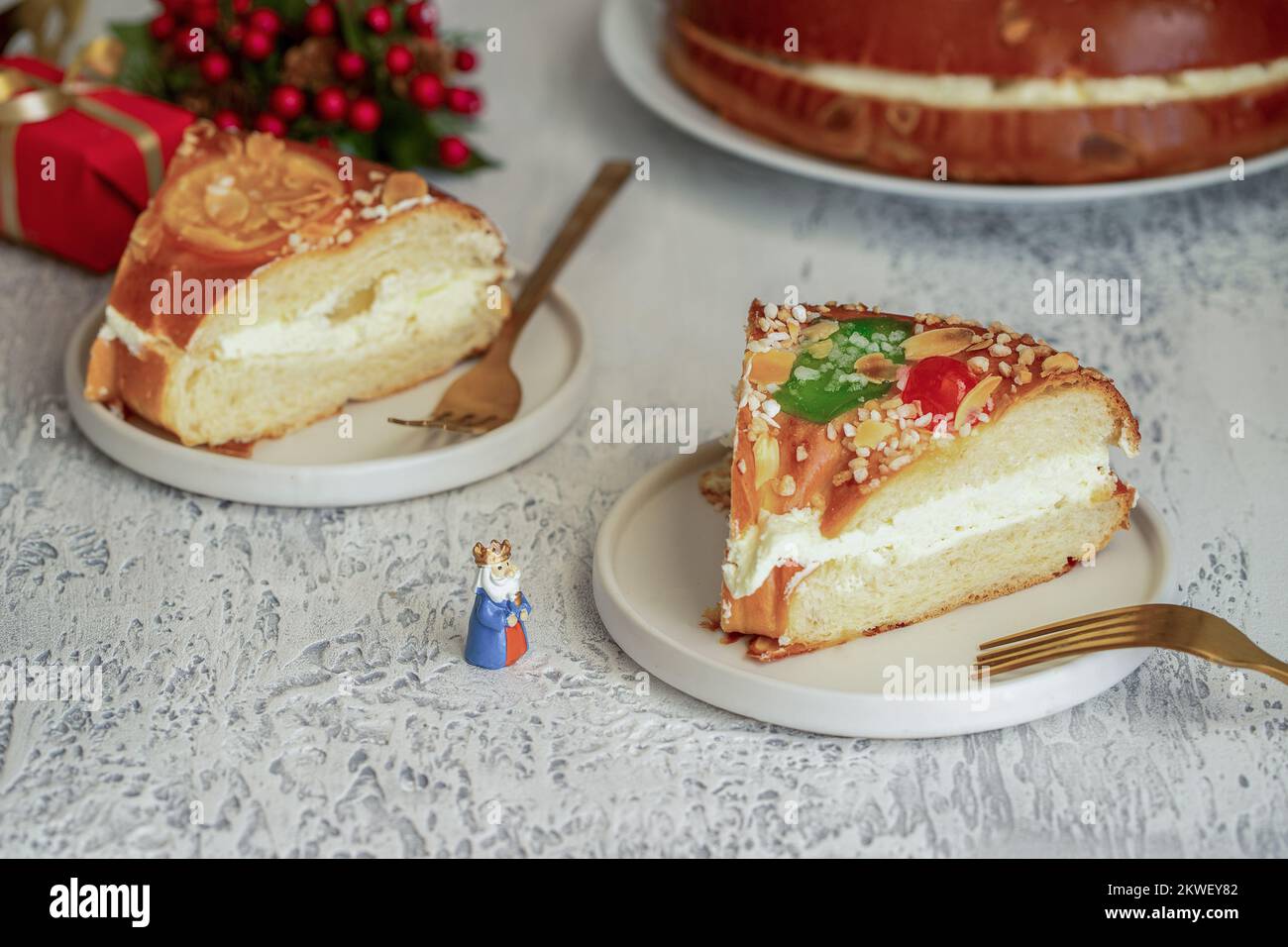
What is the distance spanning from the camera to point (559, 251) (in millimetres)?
2844

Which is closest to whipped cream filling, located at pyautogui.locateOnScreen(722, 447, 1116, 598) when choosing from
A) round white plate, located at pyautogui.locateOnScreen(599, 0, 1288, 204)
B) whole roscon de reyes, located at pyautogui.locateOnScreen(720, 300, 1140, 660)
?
whole roscon de reyes, located at pyautogui.locateOnScreen(720, 300, 1140, 660)

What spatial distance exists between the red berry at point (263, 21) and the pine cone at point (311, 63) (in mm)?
73

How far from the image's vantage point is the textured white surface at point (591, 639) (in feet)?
5.74

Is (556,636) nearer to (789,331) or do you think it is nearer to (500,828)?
(500,828)

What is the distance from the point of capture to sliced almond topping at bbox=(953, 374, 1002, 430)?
1.95m

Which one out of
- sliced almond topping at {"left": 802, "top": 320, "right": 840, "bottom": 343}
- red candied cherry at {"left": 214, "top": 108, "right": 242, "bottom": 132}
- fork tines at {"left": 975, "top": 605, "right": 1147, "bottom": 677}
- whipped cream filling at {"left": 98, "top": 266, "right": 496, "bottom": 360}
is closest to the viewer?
fork tines at {"left": 975, "top": 605, "right": 1147, "bottom": 677}

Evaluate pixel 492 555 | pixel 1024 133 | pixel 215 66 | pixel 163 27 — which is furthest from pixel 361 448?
pixel 1024 133

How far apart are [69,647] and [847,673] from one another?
1095mm

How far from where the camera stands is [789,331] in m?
2.12

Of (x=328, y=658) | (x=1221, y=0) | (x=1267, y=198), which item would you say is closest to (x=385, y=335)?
(x=328, y=658)

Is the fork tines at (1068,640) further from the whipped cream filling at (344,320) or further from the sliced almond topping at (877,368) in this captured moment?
the whipped cream filling at (344,320)

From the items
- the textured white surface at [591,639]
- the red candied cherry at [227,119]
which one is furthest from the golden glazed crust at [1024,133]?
the red candied cherry at [227,119]

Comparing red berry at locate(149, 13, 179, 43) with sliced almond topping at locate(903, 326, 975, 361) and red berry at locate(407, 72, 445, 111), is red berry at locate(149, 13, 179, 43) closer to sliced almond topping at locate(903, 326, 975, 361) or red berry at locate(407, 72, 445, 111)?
red berry at locate(407, 72, 445, 111)

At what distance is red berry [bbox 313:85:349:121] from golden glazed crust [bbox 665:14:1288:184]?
35.6 inches
